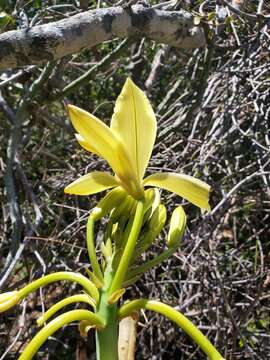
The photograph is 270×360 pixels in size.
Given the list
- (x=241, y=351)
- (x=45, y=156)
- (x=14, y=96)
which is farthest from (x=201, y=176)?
(x=14, y=96)

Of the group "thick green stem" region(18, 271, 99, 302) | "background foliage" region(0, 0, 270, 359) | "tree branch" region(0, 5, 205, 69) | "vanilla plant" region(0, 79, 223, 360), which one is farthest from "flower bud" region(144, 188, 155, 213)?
"background foliage" region(0, 0, 270, 359)

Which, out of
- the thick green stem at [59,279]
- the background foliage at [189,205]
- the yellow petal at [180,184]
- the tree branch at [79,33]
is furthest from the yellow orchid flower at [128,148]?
the background foliage at [189,205]

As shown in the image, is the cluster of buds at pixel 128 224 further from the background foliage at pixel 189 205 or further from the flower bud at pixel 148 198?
the background foliage at pixel 189 205

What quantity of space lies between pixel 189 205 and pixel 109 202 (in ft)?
4.52

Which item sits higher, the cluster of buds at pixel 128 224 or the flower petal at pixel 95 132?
the flower petal at pixel 95 132

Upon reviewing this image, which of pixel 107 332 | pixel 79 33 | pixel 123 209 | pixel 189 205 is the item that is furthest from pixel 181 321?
pixel 189 205

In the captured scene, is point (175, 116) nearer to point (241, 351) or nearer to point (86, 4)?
point (86, 4)

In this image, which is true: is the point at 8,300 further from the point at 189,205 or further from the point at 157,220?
the point at 189,205

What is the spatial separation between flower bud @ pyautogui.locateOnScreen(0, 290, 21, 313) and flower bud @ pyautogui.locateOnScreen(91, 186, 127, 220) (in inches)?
6.0

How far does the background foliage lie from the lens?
83.9 inches

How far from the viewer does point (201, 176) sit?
220 cm

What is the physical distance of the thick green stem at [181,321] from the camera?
2.68 ft

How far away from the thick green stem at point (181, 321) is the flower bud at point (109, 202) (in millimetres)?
150

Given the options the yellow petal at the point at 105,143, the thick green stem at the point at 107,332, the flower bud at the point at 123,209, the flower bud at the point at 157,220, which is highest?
the yellow petal at the point at 105,143
